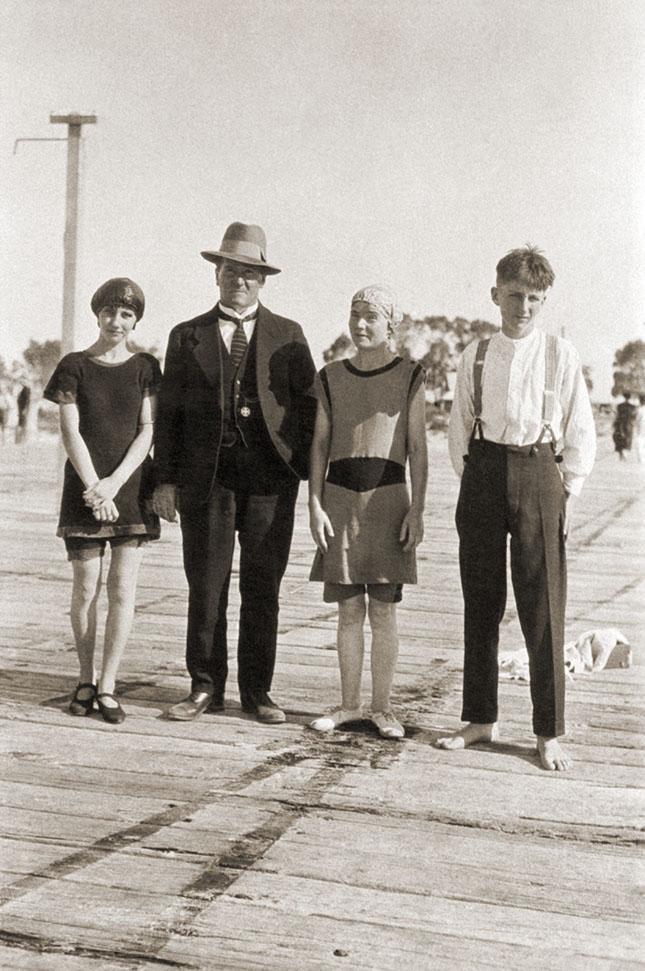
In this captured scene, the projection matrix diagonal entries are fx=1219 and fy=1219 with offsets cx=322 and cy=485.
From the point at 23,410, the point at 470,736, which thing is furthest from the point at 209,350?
the point at 23,410

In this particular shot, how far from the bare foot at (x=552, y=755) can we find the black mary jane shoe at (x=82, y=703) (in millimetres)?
1458

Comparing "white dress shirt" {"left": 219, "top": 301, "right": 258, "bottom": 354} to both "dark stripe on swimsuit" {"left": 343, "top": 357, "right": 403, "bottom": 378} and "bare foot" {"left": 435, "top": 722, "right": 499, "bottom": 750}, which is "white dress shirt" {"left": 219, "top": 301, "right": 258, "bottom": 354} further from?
"bare foot" {"left": 435, "top": 722, "right": 499, "bottom": 750}

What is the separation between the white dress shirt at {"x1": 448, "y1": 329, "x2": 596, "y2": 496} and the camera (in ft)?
11.4

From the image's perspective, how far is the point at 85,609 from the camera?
3.98 metres

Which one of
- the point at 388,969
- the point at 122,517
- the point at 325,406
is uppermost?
the point at 325,406

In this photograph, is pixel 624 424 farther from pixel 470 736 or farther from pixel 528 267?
pixel 528 267

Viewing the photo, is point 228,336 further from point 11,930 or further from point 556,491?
point 11,930

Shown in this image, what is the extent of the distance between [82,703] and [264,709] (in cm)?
60

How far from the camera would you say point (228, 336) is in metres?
3.98

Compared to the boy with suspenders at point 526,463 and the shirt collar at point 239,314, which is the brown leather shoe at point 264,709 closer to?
the boy with suspenders at point 526,463

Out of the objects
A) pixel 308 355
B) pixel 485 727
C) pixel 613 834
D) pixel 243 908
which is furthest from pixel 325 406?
pixel 243 908

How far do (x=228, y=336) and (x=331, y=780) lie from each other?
1.49 metres

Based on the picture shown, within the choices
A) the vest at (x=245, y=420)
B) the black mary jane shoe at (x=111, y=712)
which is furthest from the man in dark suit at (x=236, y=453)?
the black mary jane shoe at (x=111, y=712)

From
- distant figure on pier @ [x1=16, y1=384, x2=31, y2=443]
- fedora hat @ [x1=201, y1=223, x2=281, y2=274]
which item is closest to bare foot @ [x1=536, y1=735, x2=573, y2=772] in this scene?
fedora hat @ [x1=201, y1=223, x2=281, y2=274]
